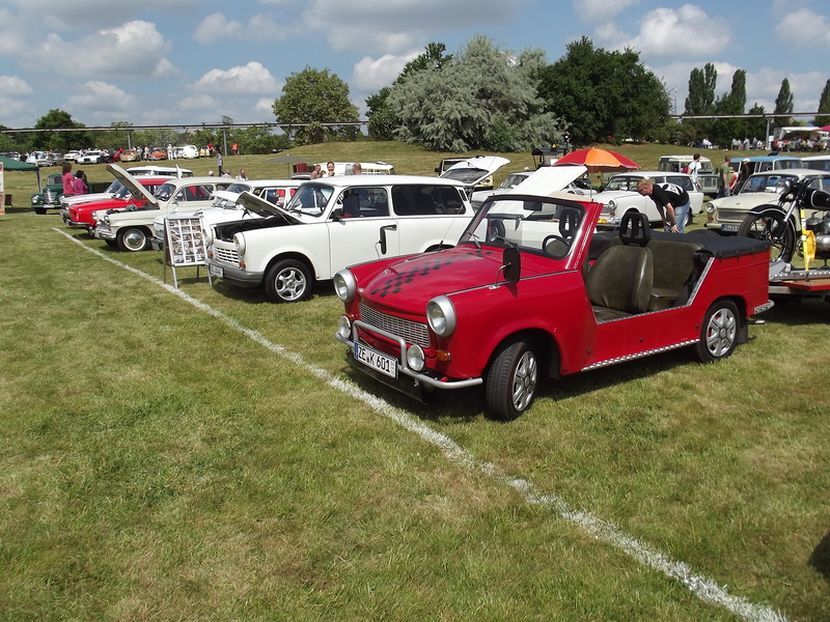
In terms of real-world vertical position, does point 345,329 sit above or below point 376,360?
above

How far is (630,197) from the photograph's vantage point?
1584 cm

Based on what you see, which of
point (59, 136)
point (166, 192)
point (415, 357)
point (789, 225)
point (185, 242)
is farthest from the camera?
point (59, 136)

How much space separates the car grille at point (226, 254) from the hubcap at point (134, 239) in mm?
5828

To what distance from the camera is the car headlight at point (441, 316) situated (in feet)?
14.5

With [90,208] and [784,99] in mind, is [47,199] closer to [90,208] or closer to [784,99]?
[90,208]

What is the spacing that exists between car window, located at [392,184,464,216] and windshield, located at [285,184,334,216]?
0.98m

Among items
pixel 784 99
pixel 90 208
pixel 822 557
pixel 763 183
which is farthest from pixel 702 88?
pixel 822 557

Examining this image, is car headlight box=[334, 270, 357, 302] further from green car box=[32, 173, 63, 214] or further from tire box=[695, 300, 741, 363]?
green car box=[32, 173, 63, 214]

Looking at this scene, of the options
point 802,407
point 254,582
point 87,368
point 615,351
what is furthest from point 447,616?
point 87,368

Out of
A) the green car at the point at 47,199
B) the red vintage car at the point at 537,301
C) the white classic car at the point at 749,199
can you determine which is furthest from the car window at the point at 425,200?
the green car at the point at 47,199

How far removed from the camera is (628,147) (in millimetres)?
51406

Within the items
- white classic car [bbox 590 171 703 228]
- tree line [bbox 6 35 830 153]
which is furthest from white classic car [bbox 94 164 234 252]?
tree line [bbox 6 35 830 153]

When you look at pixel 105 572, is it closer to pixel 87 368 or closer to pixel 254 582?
pixel 254 582

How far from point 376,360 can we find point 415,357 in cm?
50
